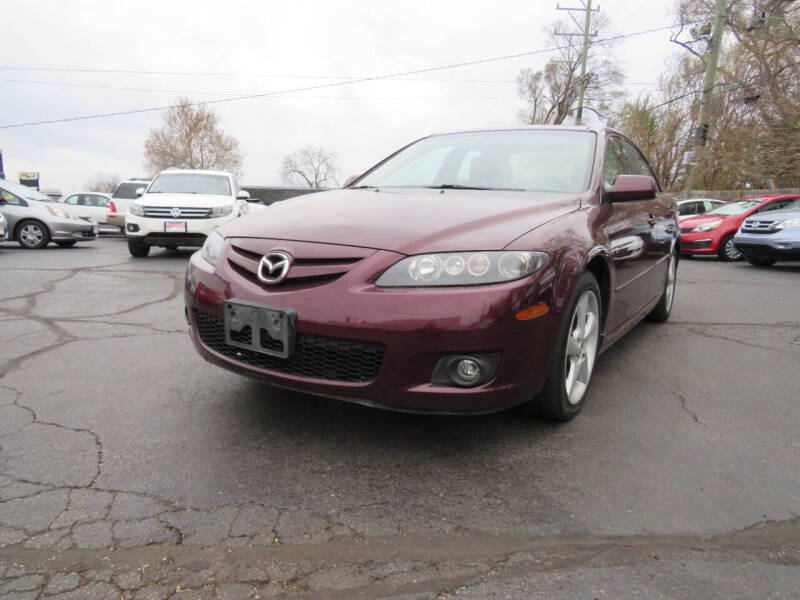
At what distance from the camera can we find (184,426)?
2.52 metres

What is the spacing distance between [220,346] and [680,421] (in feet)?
7.33

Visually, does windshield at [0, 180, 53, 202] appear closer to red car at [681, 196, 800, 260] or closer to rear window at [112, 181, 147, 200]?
rear window at [112, 181, 147, 200]

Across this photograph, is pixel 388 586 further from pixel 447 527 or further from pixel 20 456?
pixel 20 456

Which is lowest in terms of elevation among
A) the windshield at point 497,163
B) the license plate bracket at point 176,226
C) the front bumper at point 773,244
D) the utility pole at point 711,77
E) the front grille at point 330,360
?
the front bumper at point 773,244

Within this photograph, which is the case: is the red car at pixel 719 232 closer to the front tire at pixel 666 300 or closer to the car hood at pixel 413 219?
the front tire at pixel 666 300

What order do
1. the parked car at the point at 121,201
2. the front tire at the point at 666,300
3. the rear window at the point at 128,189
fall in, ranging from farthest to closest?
the rear window at the point at 128,189, the parked car at the point at 121,201, the front tire at the point at 666,300

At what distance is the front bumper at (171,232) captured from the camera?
29.1 feet

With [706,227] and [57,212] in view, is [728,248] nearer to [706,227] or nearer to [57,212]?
[706,227]

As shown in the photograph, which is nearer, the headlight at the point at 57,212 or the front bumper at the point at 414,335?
the front bumper at the point at 414,335

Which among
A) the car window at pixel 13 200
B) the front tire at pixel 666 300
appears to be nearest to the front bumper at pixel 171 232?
the car window at pixel 13 200

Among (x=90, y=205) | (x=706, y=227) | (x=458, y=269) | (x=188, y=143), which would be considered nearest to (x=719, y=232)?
(x=706, y=227)

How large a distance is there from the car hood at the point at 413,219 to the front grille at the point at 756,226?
8.01 meters

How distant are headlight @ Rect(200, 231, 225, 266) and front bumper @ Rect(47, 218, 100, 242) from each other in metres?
10.1

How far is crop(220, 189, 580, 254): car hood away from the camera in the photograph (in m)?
2.19
